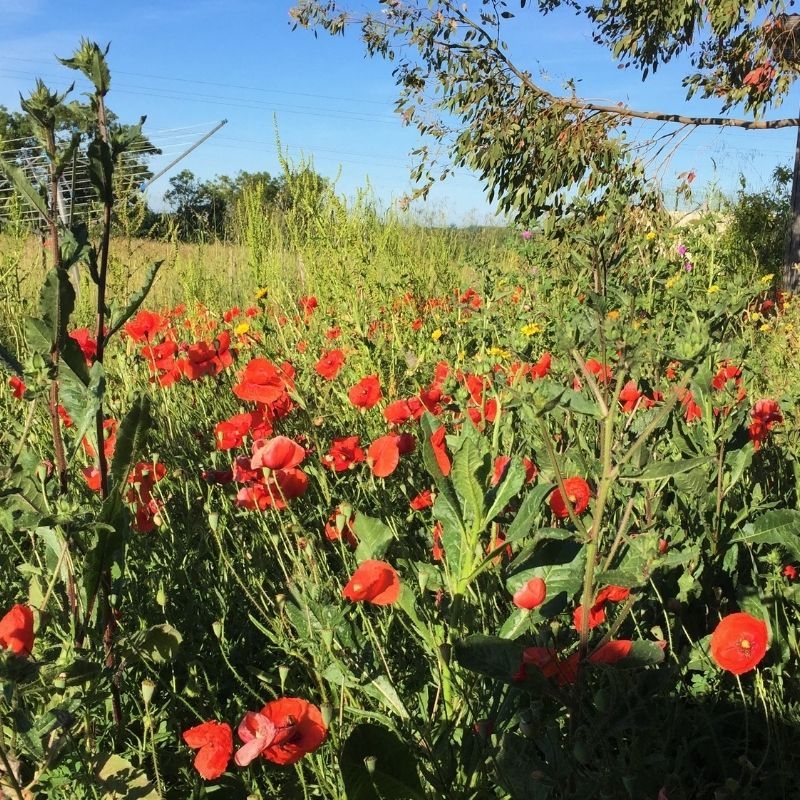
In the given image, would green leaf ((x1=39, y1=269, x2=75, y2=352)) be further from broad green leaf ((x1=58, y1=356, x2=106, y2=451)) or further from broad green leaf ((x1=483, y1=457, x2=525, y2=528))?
broad green leaf ((x1=483, y1=457, x2=525, y2=528))

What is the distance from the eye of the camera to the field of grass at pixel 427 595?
0.89 m

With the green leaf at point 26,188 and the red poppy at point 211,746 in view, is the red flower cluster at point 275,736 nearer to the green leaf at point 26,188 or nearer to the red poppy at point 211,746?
the red poppy at point 211,746

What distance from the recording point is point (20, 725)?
77 centimetres

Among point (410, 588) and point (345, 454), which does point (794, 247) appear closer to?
point (345, 454)

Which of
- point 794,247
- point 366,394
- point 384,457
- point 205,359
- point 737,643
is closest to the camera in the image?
point 737,643

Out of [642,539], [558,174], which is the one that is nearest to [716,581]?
[642,539]

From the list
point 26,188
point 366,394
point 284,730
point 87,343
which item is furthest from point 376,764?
point 87,343

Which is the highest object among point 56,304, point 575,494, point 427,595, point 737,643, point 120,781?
point 56,304

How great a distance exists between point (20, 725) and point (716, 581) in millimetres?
1347

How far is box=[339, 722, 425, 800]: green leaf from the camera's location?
0.85 meters

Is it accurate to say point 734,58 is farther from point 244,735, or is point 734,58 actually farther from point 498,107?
point 244,735

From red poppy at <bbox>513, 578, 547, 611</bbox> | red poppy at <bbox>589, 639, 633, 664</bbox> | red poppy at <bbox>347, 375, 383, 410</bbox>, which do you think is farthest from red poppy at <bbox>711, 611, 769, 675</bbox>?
red poppy at <bbox>347, 375, 383, 410</bbox>

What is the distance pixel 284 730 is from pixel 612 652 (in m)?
0.40

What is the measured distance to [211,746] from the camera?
0.90 m
